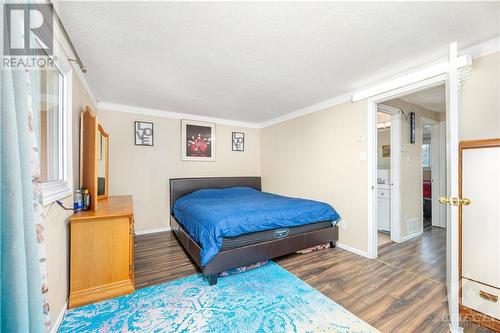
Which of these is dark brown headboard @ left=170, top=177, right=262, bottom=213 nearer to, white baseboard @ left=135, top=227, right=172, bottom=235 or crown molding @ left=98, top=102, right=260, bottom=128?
white baseboard @ left=135, top=227, right=172, bottom=235

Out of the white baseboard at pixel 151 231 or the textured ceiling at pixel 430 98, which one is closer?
the textured ceiling at pixel 430 98

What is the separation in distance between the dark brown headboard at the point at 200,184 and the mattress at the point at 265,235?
2089mm

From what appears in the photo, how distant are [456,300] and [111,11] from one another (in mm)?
3233

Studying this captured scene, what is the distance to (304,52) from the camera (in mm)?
2018

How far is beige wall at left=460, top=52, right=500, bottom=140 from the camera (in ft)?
5.63

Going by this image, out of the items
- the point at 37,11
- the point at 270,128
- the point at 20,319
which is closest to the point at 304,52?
the point at 37,11

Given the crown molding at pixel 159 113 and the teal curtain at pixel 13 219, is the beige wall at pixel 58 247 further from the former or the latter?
the crown molding at pixel 159 113

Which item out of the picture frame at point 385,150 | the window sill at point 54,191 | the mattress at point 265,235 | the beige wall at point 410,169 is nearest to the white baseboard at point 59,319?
the window sill at point 54,191

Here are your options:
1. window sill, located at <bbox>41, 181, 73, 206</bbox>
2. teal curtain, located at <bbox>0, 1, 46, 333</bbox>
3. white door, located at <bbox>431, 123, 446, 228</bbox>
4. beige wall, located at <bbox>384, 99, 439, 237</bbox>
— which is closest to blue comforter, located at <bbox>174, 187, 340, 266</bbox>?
window sill, located at <bbox>41, 181, 73, 206</bbox>

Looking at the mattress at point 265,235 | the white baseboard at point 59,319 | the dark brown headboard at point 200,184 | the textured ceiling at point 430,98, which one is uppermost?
the textured ceiling at point 430,98

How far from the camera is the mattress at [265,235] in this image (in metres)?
2.23

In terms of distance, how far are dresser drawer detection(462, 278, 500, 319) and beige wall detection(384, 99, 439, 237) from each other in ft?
5.90

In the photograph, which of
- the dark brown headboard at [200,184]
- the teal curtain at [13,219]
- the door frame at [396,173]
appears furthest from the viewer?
the dark brown headboard at [200,184]

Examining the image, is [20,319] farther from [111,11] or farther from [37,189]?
[111,11]
